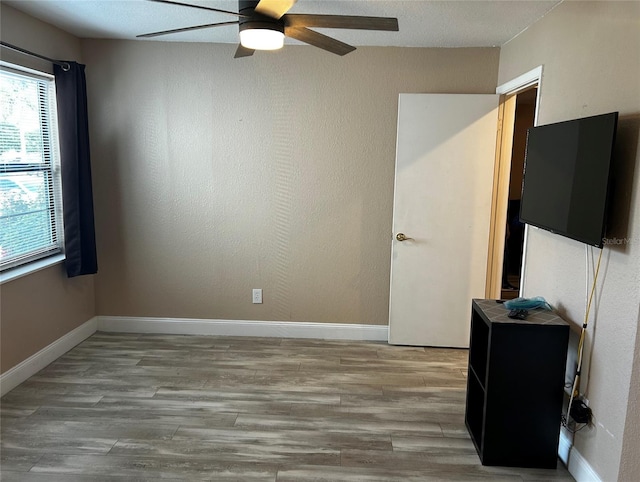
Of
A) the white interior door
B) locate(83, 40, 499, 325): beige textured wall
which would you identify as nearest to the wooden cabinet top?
the white interior door

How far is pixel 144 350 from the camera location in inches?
146

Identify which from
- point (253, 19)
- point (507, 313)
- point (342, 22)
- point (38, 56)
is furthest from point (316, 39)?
point (38, 56)

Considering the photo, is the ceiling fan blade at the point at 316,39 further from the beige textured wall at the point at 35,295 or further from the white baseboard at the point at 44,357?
the white baseboard at the point at 44,357

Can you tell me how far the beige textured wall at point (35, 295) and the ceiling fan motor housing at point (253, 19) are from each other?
1.77 metres

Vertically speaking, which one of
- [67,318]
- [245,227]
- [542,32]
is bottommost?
[67,318]

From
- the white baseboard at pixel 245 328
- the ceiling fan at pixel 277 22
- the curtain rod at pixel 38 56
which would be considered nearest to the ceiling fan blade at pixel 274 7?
the ceiling fan at pixel 277 22

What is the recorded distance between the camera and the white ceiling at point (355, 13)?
272 centimetres

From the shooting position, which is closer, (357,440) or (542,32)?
(357,440)

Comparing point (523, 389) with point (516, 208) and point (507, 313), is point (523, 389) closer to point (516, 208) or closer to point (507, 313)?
point (507, 313)

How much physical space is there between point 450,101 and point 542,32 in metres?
0.84

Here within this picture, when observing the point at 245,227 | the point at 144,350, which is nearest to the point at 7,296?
the point at 144,350

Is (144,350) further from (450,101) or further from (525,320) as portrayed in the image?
(450,101)

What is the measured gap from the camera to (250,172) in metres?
3.85

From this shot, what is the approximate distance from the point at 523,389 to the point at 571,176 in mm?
1061
